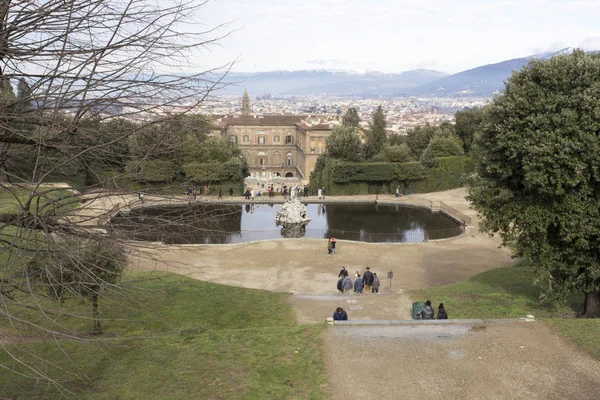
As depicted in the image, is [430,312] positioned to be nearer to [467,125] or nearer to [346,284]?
[346,284]

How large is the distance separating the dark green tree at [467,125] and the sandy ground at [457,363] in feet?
150

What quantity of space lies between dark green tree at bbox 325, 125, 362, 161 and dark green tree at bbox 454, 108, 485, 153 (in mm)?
13935

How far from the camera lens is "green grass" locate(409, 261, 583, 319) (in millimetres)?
15820

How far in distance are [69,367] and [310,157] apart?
5858cm

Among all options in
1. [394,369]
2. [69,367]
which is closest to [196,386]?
[69,367]

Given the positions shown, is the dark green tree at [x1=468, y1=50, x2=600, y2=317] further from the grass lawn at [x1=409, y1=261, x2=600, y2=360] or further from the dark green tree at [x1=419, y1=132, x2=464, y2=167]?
the dark green tree at [x1=419, y1=132, x2=464, y2=167]

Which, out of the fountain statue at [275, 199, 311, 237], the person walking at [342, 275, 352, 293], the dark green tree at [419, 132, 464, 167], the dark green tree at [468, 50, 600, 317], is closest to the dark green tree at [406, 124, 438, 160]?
the dark green tree at [419, 132, 464, 167]

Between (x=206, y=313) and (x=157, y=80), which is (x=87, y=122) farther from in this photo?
(x=206, y=313)

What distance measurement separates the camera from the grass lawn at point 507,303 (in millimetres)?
12766

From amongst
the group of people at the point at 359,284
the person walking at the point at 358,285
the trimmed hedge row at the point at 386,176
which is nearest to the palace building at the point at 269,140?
the trimmed hedge row at the point at 386,176

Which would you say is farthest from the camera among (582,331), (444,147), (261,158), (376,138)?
(261,158)

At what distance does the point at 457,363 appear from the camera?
10.9 meters

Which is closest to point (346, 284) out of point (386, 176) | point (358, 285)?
point (358, 285)

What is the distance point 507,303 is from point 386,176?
29.9 metres
